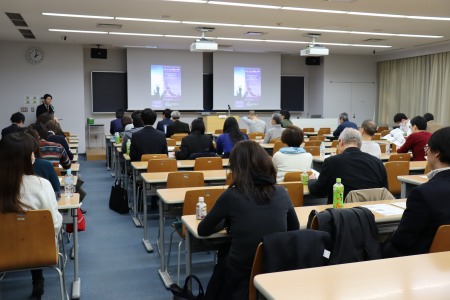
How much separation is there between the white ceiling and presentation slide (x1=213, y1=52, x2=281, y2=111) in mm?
1585

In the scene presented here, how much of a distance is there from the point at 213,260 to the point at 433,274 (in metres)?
2.80

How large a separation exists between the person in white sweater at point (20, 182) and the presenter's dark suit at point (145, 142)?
314 centimetres

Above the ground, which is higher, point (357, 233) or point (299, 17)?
point (299, 17)

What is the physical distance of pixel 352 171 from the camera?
3.66 meters

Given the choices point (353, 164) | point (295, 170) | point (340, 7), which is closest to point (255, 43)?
point (340, 7)

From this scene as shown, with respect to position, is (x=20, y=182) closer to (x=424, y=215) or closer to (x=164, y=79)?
(x=424, y=215)

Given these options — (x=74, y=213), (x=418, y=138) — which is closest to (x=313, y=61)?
(x=418, y=138)

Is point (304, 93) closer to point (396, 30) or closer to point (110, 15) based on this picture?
point (396, 30)

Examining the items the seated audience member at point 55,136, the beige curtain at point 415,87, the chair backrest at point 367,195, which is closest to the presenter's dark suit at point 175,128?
the seated audience member at point 55,136

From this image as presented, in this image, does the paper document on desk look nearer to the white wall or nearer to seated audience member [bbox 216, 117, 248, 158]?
seated audience member [bbox 216, 117, 248, 158]

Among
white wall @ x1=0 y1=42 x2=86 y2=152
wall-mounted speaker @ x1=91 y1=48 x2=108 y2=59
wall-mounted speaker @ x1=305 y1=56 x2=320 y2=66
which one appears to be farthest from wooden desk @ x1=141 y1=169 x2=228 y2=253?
wall-mounted speaker @ x1=305 y1=56 x2=320 y2=66

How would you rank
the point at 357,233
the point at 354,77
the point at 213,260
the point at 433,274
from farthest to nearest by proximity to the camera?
the point at 354,77 < the point at 213,260 < the point at 357,233 < the point at 433,274

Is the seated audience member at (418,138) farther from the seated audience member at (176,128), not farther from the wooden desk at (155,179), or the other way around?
the seated audience member at (176,128)

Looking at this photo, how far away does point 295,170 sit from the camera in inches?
182
